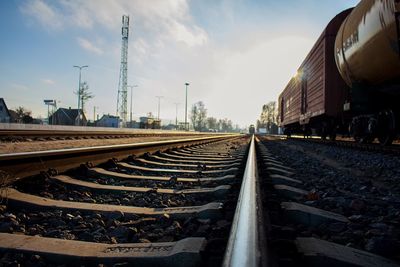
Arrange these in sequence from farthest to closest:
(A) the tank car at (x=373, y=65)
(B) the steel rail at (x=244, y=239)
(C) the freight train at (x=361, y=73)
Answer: (C) the freight train at (x=361, y=73)
(A) the tank car at (x=373, y=65)
(B) the steel rail at (x=244, y=239)

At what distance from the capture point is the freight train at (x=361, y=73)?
7.41 meters

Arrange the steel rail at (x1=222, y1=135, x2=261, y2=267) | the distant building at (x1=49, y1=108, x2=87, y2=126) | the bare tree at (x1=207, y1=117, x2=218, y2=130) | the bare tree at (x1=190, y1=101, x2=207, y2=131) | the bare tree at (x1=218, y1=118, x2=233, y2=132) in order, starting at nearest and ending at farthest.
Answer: the steel rail at (x1=222, y1=135, x2=261, y2=267), the distant building at (x1=49, y1=108, x2=87, y2=126), the bare tree at (x1=190, y1=101, x2=207, y2=131), the bare tree at (x1=207, y1=117, x2=218, y2=130), the bare tree at (x1=218, y1=118, x2=233, y2=132)

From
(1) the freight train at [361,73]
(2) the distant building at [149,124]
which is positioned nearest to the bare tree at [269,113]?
(2) the distant building at [149,124]

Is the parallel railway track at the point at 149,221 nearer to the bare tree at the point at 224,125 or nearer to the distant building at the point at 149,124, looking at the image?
the distant building at the point at 149,124

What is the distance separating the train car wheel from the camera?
9.70m

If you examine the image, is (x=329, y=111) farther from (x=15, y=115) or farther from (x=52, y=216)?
(x=15, y=115)

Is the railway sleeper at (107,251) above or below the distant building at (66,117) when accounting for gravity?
below

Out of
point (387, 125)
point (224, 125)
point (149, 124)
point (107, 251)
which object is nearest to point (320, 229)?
point (107, 251)

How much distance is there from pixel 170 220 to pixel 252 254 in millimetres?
1253

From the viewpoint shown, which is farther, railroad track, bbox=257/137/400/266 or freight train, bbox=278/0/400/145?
A: freight train, bbox=278/0/400/145

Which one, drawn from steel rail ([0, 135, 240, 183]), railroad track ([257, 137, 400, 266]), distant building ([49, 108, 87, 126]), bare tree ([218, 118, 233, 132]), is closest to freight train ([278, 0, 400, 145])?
railroad track ([257, 137, 400, 266])

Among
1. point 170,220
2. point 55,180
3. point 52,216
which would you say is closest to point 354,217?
point 170,220

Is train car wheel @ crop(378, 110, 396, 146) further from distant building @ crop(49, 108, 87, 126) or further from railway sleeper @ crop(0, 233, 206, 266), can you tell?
distant building @ crop(49, 108, 87, 126)

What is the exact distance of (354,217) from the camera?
289 cm
